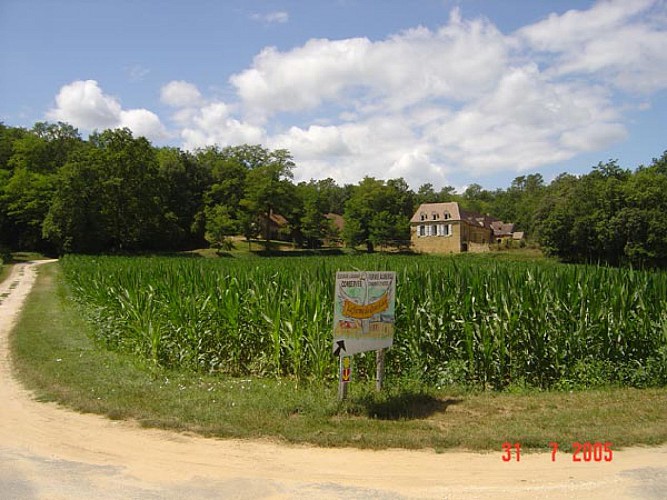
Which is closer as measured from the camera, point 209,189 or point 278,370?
point 278,370

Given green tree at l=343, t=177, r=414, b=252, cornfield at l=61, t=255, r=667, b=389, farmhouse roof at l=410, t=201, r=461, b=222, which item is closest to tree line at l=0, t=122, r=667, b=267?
green tree at l=343, t=177, r=414, b=252

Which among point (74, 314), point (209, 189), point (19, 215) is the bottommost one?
point (74, 314)

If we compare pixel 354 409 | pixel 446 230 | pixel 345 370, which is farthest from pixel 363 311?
pixel 446 230

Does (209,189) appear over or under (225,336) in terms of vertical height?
over

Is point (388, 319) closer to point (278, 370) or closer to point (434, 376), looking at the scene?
point (434, 376)

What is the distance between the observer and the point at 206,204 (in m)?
75.5

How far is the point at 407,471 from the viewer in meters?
5.45

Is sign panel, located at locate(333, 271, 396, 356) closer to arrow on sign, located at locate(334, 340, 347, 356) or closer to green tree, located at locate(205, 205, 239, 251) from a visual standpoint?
arrow on sign, located at locate(334, 340, 347, 356)

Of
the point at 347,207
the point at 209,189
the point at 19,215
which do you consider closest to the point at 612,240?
the point at 347,207

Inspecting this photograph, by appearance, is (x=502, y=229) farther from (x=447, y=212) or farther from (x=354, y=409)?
(x=354, y=409)

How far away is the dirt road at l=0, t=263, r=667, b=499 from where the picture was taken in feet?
16.2

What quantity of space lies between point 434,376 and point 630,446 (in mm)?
3440
